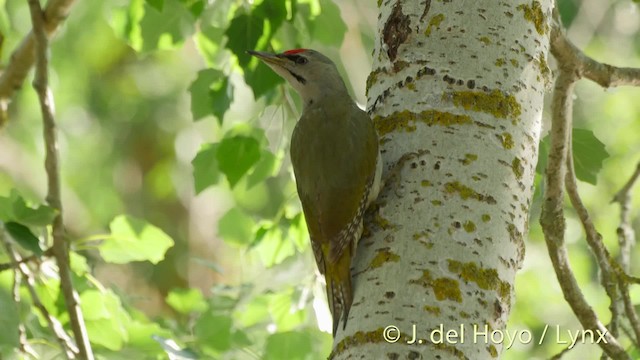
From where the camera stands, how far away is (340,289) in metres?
2.58

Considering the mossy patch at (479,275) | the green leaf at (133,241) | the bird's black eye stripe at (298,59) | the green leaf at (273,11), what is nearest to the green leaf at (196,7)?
the green leaf at (273,11)

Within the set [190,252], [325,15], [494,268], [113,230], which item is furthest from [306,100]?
[190,252]

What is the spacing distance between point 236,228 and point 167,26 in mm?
1022

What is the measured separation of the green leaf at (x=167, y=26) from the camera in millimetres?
3928

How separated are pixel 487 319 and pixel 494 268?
0.41 feet

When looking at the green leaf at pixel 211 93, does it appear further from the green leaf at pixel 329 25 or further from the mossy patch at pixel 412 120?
the mossy patch at pixel 412 120

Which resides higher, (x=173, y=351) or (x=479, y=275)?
(x=479, y=275)

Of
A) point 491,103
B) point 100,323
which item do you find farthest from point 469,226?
point 100,323

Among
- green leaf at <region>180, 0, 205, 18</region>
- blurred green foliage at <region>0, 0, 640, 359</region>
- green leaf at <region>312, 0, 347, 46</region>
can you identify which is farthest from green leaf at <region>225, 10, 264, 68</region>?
green leaf at <region>312, 0, 347, 46</region>

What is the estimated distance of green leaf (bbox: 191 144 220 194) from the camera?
154 inches

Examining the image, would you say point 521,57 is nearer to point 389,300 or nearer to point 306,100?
point 389,300

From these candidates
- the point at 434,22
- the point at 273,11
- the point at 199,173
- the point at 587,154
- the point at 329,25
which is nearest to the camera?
the point at 434,22

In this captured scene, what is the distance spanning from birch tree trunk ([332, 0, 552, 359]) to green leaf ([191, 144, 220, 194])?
1.31 metres

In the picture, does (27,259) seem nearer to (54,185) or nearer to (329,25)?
(54,185)
